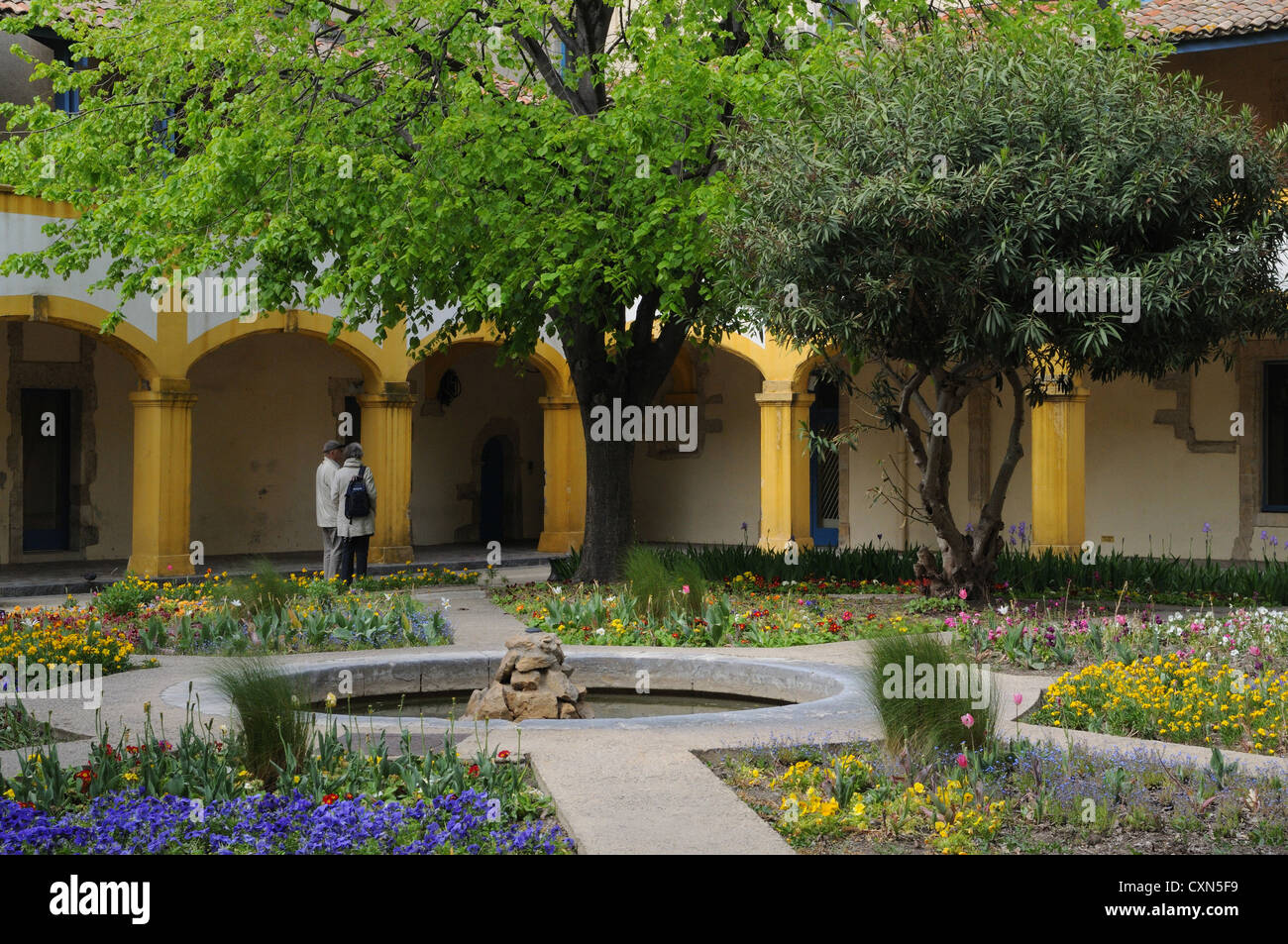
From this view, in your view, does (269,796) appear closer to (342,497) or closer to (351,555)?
(342,497)

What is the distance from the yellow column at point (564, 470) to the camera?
2017 cm

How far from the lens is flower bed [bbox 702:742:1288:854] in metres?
4.95

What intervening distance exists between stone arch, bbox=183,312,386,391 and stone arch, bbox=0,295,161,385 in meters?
0.44

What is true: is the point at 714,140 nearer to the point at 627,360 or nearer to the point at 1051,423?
the point at 627,360

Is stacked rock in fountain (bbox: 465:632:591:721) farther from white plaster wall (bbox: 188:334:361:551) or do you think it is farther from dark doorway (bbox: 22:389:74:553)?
white plaster wall (bbox: 188:334:361:551)

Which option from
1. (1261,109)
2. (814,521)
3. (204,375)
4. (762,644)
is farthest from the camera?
(814,521)

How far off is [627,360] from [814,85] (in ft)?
12.4

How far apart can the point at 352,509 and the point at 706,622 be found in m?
4.45

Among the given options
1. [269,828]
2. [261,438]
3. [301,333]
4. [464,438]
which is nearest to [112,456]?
[261,438]

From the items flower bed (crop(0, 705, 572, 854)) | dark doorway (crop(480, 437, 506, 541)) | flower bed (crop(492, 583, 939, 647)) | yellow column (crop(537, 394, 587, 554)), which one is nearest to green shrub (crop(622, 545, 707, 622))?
flower bed (crop(492, 583, 939, 647))

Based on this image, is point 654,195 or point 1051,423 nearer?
point 654,195

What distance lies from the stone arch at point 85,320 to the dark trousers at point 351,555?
3663 millimetres

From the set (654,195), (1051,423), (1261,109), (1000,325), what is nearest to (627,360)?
(654,195)

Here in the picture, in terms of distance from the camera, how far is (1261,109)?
1656cm
